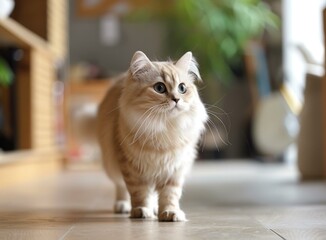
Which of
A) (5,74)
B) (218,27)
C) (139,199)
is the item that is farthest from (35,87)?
(218,27)

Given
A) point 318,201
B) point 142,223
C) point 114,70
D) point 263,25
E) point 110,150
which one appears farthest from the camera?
point 114,70

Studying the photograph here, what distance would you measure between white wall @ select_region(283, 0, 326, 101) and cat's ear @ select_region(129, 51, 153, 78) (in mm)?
3872

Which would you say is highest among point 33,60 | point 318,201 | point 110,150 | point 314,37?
point 314,37

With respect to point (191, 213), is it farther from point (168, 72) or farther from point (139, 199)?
point (168, 72)

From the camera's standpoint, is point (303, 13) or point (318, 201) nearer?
point (318, 201)

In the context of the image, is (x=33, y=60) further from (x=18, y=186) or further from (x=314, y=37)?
(x=314, y=37)

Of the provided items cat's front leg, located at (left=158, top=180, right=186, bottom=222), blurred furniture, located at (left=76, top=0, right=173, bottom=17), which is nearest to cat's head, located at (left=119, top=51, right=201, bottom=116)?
cat's front leg, located at (left=158, top=180, right=186, bottom=222)

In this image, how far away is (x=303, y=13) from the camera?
565cm

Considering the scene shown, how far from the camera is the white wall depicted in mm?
5410

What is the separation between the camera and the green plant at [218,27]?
5.70 m

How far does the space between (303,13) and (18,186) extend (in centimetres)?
385

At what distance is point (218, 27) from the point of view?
18.8 feet

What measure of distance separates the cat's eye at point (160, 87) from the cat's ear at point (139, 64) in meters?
0.07

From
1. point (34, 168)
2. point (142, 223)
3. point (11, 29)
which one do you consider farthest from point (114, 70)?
point (142, 223)
